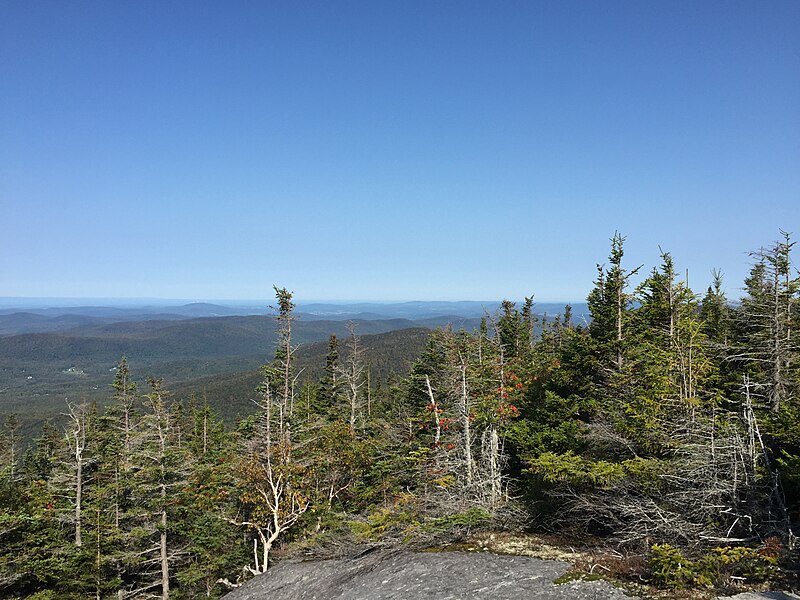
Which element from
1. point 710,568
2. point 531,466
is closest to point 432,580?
point 710,568

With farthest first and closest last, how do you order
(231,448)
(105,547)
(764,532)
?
(231,448) → (105,547) → (764,532)

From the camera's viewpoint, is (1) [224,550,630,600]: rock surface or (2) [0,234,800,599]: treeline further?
(2) [0,234,800,599]: treeline

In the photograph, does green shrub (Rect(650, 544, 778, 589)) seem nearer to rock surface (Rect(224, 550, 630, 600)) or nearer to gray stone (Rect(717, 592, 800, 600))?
gray stone (Rect(717, 592, 800, 600))

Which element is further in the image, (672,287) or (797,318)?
(797,318)

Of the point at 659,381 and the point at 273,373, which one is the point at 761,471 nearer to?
the point at 659,381

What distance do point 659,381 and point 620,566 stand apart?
24.1ft

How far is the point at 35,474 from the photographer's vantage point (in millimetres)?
51219

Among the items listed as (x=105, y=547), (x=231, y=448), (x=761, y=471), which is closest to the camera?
(x=761, y=471)

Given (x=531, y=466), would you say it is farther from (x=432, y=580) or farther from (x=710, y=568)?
(x=710, y=568)

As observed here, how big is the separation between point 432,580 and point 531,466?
361 inches

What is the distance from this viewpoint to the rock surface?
364 inches

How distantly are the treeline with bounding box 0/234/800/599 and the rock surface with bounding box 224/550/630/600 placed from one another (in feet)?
3.75

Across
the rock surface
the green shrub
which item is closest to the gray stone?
the green shrub

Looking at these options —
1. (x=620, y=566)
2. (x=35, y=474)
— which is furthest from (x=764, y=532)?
(x=35, y=474)
